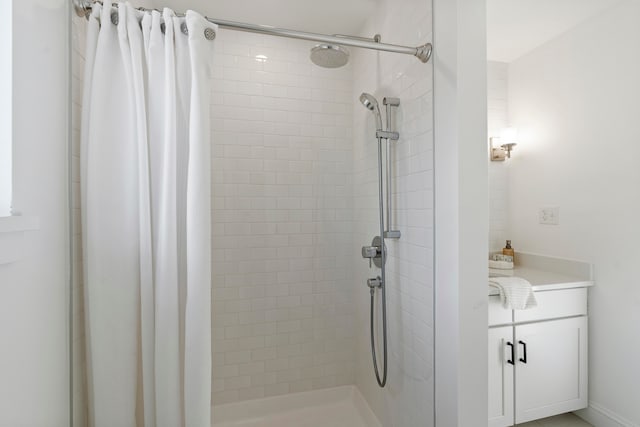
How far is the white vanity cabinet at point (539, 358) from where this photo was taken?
1.67m

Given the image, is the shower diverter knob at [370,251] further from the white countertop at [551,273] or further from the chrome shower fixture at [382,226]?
the white countertop at [551,273]

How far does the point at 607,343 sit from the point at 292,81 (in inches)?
94.4

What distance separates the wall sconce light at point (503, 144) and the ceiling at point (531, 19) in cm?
60

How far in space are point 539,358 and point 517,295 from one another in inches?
17.6

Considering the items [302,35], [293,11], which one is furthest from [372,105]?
[293,11]

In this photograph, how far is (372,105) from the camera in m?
1.59

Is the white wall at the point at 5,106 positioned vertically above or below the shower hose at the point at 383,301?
above

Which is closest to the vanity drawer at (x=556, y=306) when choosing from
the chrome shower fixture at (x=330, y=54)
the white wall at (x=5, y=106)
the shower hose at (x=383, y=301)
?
the shower hose at (x=383, y=301)

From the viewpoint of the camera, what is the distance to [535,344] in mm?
1719

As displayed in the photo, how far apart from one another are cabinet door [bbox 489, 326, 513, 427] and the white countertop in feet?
0.83

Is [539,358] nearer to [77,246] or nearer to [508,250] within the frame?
[508,250]

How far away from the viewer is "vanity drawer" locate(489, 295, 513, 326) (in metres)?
1.66

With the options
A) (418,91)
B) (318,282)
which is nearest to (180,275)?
(318,282)

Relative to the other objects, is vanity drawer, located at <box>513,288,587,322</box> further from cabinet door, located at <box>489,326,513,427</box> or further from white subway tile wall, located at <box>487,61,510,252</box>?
white subway tile wall, located at <box>487,61,510,252</box>
